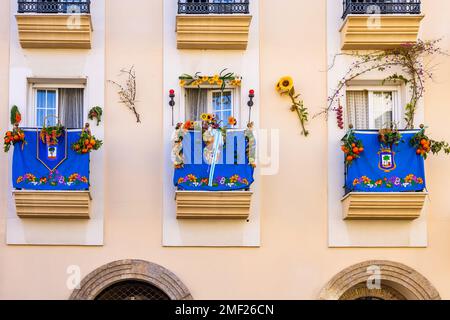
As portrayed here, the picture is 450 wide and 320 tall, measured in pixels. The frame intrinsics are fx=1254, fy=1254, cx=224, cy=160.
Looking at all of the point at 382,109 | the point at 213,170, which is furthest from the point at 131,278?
the point at 382,109

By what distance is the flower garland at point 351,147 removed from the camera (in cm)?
2081

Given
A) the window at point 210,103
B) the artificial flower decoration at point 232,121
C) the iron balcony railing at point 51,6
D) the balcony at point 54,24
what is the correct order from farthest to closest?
the window at point 210,103 < the iron balcony railing at point 51,6 < the balcony at point 54,24 < the artificial flower decoration at point 232,121

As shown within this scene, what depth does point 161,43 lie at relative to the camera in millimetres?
21812

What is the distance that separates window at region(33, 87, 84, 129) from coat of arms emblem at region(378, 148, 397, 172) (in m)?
5.20

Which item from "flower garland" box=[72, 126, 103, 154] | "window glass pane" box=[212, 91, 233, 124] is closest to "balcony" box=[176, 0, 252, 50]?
"window glass pane" box=[212, 91, 233, 124]

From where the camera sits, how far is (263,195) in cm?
2141

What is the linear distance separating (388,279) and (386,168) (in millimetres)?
1878

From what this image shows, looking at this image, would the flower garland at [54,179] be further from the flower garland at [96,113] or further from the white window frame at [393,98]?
the white window frame at [393,98]

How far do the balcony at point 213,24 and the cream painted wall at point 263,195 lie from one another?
49 cm

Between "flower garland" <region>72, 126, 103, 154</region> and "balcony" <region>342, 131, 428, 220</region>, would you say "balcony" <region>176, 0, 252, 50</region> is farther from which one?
"balcony" <region>342, 131, 428, 220</region>

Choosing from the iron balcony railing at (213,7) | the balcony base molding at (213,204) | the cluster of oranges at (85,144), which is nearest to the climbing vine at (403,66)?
the iron balcony railing at (213,7)
